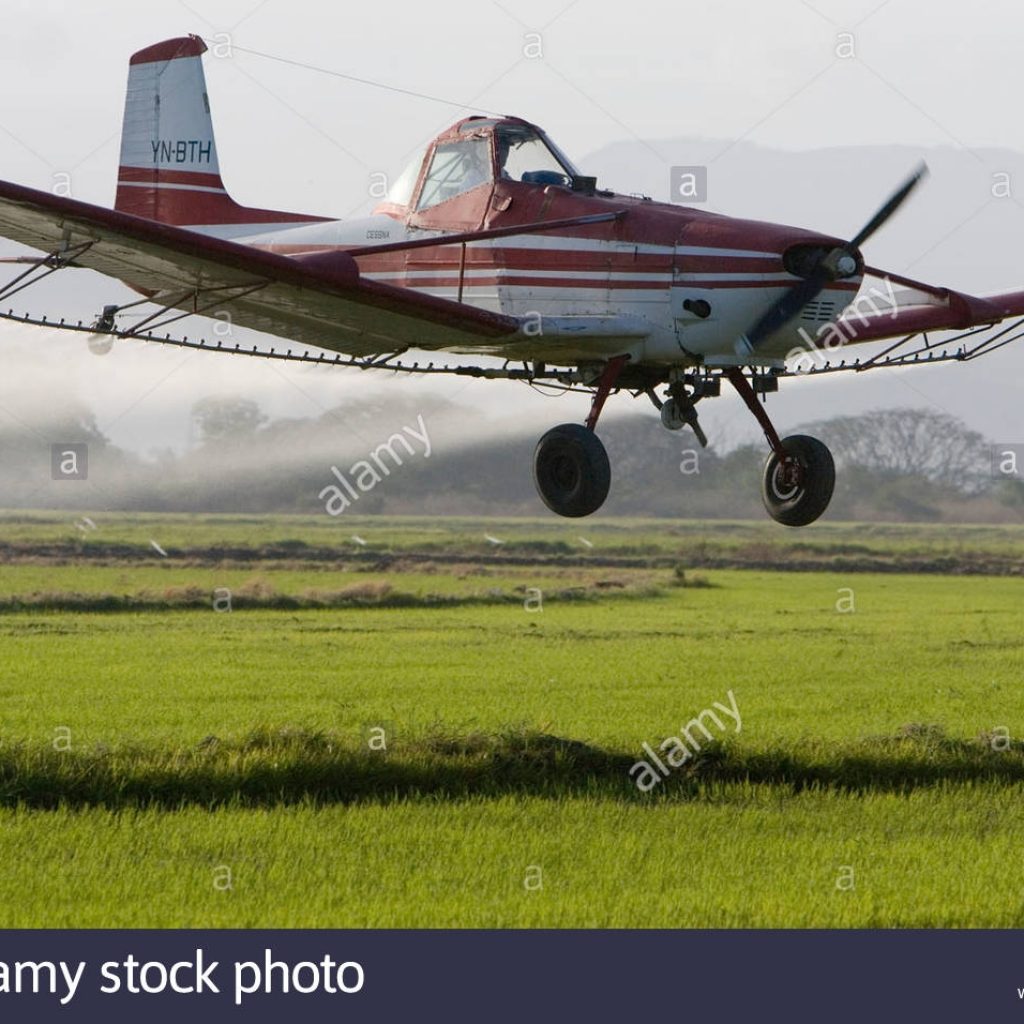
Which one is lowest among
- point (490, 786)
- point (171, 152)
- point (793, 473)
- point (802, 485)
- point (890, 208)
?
point (490, 786)

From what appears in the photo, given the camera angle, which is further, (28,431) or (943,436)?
(943,436)

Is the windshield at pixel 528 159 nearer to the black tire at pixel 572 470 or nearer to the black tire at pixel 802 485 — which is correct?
the black tire at pixel 572 470

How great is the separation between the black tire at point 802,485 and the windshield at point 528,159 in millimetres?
3516

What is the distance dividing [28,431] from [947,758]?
244ft

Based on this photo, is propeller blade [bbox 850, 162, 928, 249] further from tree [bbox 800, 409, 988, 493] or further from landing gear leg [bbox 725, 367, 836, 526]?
tree [bbox 800, 409, 988, 493]

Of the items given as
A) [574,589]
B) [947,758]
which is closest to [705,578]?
[574,589]

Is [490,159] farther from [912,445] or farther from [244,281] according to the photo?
[912,445]

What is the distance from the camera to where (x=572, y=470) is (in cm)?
1886

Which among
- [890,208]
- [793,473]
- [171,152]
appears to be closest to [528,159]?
[890,208]

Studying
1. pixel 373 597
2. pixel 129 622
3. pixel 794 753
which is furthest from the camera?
pixel 373 597

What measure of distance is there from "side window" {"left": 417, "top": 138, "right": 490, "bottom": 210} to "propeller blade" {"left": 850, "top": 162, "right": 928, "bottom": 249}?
3.70m

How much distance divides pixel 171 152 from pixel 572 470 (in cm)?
774

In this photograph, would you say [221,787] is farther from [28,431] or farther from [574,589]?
[28,431]

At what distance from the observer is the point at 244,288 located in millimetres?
18234
